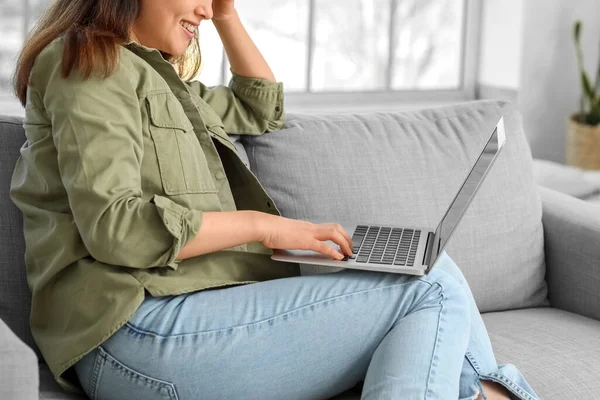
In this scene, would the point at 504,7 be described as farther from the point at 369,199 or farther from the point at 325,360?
the point at 325,360

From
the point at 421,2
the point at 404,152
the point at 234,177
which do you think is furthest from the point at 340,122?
the point at 421,2

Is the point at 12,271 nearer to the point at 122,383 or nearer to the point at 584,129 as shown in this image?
the point at 122,383

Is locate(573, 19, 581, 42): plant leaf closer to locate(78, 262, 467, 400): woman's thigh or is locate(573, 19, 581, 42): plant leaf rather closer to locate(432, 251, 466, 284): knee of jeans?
locate(432, 251, 466, 284): knee of jeans

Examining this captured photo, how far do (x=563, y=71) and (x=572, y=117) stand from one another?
0.22 m

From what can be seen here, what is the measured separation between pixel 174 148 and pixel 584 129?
9.17 ft

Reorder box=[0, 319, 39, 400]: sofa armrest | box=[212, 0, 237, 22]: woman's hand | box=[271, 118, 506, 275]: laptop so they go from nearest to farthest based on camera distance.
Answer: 1. box=[0, 319, 39, 400]: sofa armrest
2. box=[271, 118, 506, 275]: laptop
3. box=[212, 0, 237, 22]: woman's hand

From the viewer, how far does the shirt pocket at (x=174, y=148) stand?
1.49 metres

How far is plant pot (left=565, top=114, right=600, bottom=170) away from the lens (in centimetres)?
388

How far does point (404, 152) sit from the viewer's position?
6.57ft

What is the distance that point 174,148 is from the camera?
151 centimetres

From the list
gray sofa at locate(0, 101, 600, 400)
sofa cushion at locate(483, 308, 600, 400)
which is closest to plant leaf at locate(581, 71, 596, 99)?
gray sofa at locate(0, 101, 600, 400)

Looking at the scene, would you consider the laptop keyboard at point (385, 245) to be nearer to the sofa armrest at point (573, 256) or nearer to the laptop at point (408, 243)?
the laptop at point (408, 243)

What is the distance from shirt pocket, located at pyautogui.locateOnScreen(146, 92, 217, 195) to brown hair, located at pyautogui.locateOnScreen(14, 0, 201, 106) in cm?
11

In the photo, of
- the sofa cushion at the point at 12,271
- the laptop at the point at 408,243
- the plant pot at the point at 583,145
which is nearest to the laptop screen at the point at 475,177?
the laptop at the point at 408,243
